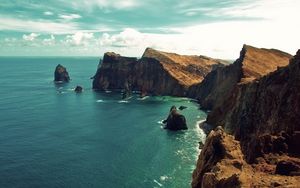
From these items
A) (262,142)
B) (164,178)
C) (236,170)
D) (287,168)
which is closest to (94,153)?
(164,178)

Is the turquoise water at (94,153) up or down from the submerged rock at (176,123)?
down

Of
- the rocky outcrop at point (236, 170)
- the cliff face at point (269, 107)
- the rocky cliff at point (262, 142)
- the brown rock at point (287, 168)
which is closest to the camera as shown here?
the rocky outcrop at point (236, 170)

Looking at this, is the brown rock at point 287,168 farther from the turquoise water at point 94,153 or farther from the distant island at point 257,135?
the turquoise water at point 94,153

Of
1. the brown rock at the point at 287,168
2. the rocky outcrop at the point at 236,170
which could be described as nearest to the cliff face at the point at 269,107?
the rocky outcrop at the point at 236,170

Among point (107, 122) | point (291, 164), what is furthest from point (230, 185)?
point (107, 122)

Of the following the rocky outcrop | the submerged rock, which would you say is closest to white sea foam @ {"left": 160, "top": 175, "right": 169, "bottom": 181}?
the rocky outcrop

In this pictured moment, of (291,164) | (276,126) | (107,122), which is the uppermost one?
(291,164)

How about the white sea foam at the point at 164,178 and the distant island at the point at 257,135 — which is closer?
the distant island at the point at 257,135

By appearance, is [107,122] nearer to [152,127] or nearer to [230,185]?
[152,127]

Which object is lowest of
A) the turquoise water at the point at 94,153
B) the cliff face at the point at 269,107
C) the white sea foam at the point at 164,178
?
the turquoise water at the point at 94,153
